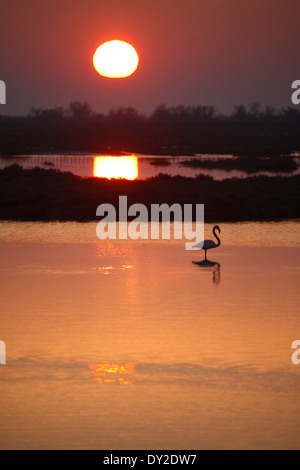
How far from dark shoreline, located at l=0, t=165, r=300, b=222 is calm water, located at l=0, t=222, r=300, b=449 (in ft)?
33.2

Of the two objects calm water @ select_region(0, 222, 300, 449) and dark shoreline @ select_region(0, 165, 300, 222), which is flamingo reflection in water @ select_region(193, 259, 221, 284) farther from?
dark shoreline @ select_region(0, 165, 300, 222)

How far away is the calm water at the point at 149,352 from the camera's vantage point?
26.4 ft

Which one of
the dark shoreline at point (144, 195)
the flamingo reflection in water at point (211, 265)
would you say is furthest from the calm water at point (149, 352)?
the dark shoreline at point (144, 195)

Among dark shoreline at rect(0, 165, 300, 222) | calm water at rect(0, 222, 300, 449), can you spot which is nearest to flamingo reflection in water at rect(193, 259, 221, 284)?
calm water at rect(0, 222, 300, 449)

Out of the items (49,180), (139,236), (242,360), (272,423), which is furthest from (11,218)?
(272,423)

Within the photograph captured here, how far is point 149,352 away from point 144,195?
22388mm

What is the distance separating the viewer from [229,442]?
305 inches

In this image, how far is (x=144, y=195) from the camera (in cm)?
3262

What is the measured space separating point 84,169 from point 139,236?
2919cm

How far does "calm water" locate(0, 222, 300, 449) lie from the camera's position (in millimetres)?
8047

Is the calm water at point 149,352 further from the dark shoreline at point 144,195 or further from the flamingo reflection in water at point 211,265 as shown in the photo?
the dark shoreline at point 144,195

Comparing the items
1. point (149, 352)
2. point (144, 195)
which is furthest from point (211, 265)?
point (144, 195)

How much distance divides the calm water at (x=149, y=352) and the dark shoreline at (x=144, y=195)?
33.2 ft
